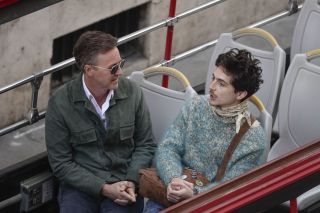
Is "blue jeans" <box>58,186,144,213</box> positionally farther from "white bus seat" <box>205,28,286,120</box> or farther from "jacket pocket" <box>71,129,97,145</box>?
"white bus seat" <box>205,28,286,120</box>

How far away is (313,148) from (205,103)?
1502 millimetres

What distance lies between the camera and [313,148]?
13.1ft

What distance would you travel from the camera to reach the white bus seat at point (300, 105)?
606cm

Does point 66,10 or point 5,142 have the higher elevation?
point 66,10

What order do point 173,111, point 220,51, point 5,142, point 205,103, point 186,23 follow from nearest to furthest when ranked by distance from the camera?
point 205,103 → point 173,111 → point 220,51 → point 5,142 → point 186,23

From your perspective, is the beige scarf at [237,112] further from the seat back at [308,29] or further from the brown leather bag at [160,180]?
the seat back at [308,29]

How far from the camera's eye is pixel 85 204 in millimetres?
5535

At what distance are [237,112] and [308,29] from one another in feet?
6.24

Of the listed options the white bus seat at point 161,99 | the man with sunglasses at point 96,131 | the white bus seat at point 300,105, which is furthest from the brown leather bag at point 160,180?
the white bus seat at point 300,105

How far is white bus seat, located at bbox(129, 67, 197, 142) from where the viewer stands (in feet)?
19.5

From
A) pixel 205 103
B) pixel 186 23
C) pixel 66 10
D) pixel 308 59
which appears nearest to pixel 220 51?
pixel 308 59

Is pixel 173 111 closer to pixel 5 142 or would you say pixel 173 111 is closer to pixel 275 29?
pixel 5 142

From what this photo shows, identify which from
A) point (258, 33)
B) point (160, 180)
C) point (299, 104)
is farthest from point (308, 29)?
point (160, 180)

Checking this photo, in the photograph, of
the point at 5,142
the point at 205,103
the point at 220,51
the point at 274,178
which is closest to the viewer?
the point at 274,178
